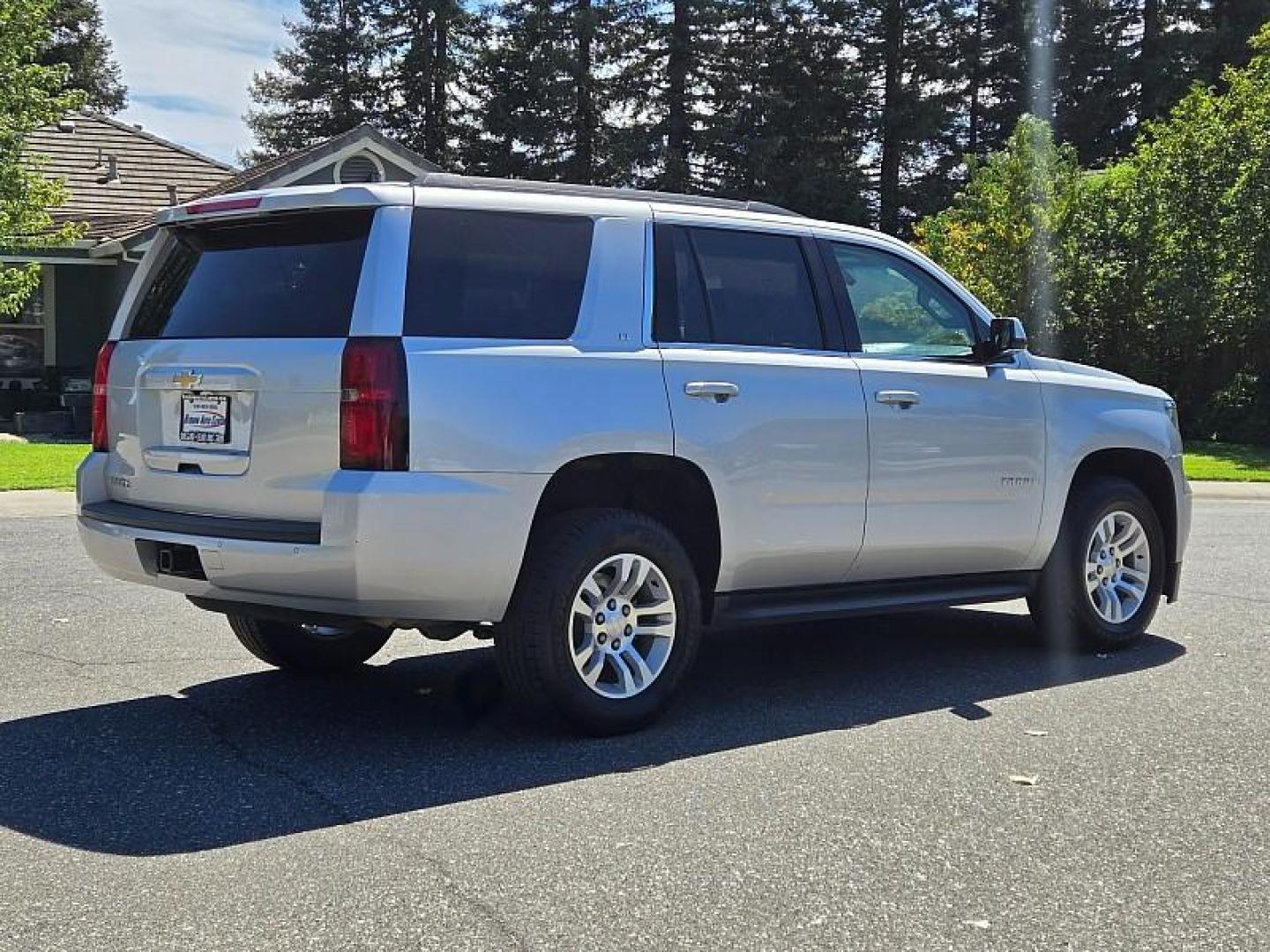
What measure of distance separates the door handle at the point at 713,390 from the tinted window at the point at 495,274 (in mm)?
540

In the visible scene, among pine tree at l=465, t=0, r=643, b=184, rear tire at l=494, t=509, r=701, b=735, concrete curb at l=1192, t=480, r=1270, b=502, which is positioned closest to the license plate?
rear tire at l=494, t=509, r=701, b=735

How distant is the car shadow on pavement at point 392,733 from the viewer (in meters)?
4.43

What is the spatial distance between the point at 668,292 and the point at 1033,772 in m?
2.29

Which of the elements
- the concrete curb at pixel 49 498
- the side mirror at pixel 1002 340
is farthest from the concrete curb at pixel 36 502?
the side mirror at pixel 1002 340

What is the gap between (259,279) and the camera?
5281 millimetres

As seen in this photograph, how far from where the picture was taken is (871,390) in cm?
604

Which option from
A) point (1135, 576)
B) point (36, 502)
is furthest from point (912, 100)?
point (1135, 576)

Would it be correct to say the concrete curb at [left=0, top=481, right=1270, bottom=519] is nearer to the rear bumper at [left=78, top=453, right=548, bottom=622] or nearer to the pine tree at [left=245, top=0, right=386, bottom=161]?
the rear bumper at [left=78, top=453, right=548, bottom=622]

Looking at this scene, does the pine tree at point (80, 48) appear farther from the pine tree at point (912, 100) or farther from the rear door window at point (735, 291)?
the rear door window at point (735, 291)

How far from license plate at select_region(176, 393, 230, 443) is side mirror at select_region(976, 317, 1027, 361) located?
347cm

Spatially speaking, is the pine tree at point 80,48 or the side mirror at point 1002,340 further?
the pine tree at point 80,48

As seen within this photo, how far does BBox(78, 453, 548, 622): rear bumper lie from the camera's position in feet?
15.4

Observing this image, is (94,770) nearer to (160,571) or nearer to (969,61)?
(160,571)

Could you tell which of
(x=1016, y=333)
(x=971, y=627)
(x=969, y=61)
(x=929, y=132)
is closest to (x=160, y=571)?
(x=1016, y=333)
